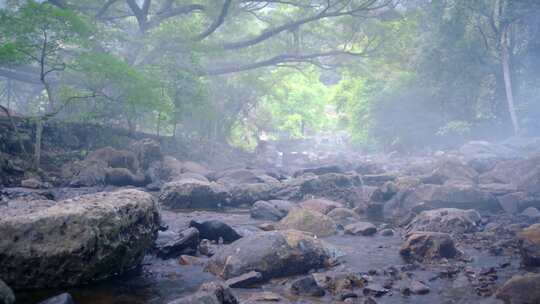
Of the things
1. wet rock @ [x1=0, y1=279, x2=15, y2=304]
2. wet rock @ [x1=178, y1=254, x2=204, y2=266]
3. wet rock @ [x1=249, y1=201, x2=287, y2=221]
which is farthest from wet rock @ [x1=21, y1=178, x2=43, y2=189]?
wet rock @ [x1=0, y1=279, x2=15, y2=304]

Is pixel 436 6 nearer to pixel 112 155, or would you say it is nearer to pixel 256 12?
pixel 256 12

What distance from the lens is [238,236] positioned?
7.12 meters

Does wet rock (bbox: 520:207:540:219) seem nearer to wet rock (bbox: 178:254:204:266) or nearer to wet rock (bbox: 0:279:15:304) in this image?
wet rock (bbox: 178:254:204:266)

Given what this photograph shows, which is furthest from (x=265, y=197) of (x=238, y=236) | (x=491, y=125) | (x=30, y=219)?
(x=491, y=125)

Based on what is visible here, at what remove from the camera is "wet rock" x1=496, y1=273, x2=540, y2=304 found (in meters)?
4.16

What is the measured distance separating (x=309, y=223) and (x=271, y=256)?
2.72 meters

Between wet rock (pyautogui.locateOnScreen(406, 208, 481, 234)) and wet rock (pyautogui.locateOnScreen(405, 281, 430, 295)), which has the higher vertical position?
wet rock (pyautogui.locateOnScreen(406, 208, 481, 234))

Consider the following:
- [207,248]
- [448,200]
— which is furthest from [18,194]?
[448,200]

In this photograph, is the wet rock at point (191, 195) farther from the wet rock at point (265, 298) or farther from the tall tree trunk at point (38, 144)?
the wet rock at point (265, 298)

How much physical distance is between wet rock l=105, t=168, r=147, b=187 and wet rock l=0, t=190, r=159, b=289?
8310 millimetres

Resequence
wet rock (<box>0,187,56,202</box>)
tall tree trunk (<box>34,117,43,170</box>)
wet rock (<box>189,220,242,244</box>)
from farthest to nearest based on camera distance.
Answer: tall tree trunk (<box>34,117,43,170</box>), wet rock (<box>0,187,56,202</box>), wet rock (<box>189,220,242,244</box>)

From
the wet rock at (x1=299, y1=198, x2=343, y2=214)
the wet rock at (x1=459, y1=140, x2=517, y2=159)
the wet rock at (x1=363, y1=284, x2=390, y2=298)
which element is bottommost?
the wet rock at (x1=299, y1=198, x2=343, y2=214)

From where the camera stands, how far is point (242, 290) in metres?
4.80

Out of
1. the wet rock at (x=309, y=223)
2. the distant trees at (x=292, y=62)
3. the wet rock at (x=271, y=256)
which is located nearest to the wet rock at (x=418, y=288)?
the wet rock at (x=271, y=256)
